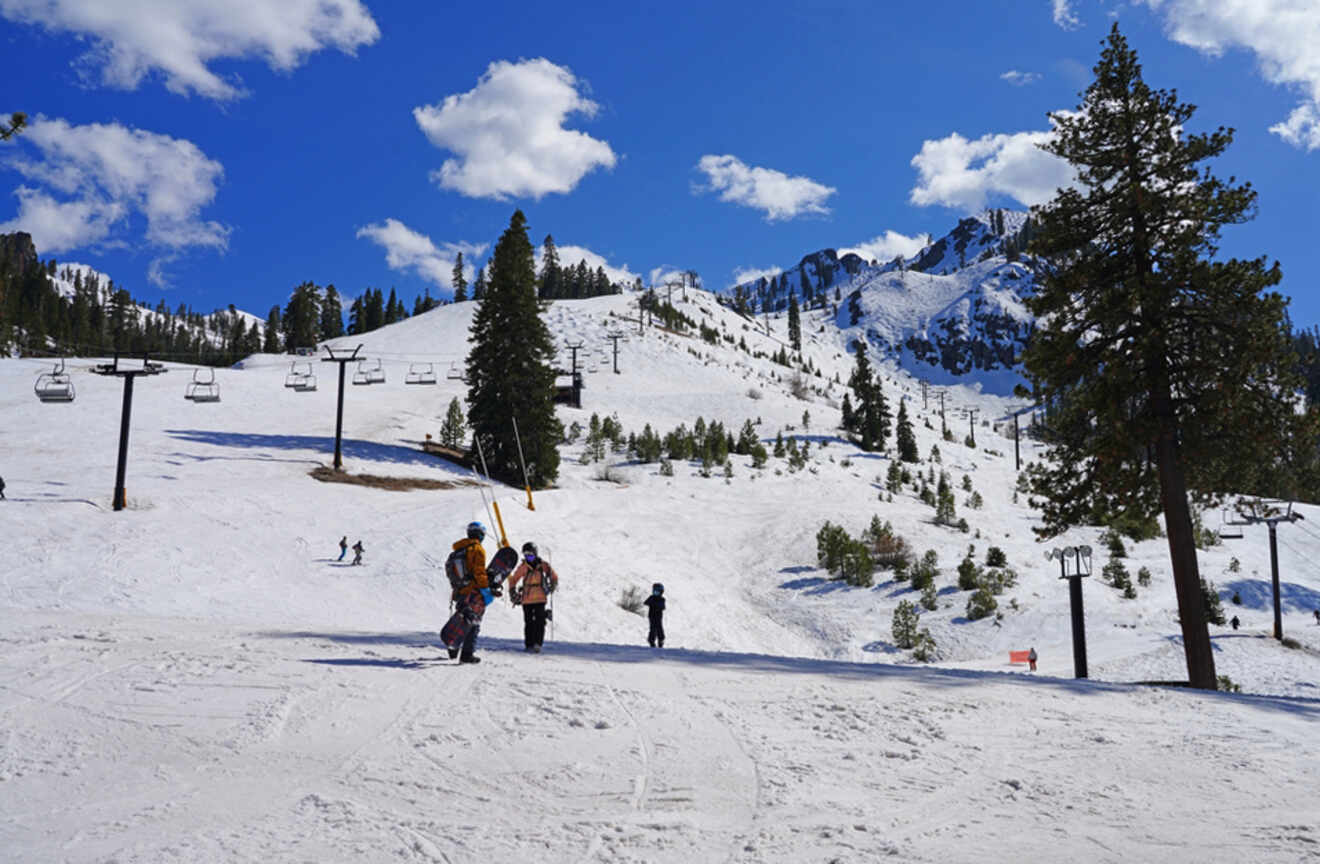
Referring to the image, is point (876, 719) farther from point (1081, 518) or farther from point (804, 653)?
point (804, 653)

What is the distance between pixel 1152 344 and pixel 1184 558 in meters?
3.94

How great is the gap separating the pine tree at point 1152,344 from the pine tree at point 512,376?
2752cm

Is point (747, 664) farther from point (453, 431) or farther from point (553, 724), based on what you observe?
point (453, 431)

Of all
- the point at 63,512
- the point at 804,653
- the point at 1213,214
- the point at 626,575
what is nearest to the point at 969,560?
the point at 804,653

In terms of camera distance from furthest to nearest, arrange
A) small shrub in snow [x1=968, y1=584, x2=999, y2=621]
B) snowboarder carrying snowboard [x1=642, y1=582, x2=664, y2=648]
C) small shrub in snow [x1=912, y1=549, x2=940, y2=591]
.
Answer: small shrub in snow [x1=912, y1=549, x2=940, y2=591] < small shrub in snow [x1=968, y1=584, x2=999, y2=621] < snowboarder carrying snowboard [x1=642, y1=582, x2=664, y2=648]

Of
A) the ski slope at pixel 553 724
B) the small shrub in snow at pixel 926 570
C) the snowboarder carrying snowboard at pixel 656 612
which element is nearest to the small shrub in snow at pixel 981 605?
the ski slope at pixel 553 724

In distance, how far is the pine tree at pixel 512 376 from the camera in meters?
39.5

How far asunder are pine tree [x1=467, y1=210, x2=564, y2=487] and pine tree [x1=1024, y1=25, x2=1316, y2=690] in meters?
27.5

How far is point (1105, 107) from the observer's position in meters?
15.5

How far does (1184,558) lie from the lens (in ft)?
45.4

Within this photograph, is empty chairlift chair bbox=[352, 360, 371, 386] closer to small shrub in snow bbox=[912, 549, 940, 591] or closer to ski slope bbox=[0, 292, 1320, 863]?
ski slope bbox=[0, 292, 1320, 863]

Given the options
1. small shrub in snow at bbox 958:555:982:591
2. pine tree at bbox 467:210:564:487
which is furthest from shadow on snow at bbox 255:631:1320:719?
pine tree at bbox 467:210:564:487

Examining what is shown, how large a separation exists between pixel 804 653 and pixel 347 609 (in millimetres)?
13876

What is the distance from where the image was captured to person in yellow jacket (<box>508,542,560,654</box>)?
11.6 metres
